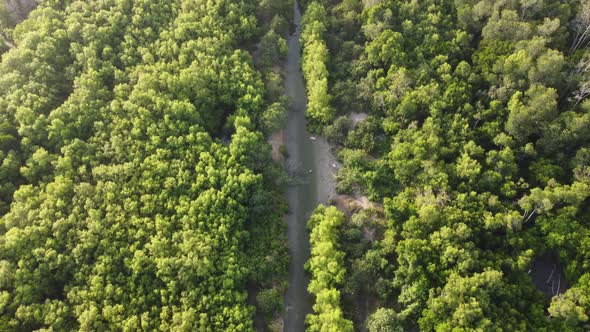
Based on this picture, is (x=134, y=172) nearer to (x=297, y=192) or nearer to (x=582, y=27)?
(x=297, y=192)

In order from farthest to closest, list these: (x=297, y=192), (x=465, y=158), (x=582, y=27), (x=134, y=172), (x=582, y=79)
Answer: (x=297, y=192) < (x=582, y=27) < (x=582, y=79) < (x=465, y=158) < (x=134, y=172)

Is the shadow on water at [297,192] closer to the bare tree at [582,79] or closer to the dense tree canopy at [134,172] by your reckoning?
A: the dense tree canopy at [134,172]

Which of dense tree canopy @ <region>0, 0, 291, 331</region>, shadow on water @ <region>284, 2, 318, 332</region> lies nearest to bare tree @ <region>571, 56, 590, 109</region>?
shadow on water @ <region>284, 2, 318, 332</region>

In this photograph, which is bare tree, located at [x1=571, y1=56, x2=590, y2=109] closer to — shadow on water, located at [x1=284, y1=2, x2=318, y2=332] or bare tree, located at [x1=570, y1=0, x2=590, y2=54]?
bare tree, located at [x1=570, y1=0, x2=590, y2=54]

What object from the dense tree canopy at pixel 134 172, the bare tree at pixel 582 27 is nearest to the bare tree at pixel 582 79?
the bare tree at pixel 582 27

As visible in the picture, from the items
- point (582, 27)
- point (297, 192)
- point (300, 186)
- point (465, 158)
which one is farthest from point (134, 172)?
point (582, 27)

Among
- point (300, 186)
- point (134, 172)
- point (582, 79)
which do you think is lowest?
point (300, 186)

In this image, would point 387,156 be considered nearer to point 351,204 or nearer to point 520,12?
point 351,204
